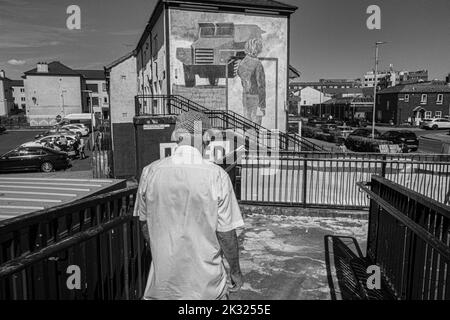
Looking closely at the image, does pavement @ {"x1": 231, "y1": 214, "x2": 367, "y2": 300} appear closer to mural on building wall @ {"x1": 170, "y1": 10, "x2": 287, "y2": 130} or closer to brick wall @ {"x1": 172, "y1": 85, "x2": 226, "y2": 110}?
brick wall @ {"x1": 172, "y1": 85, "x2": 226, "y2": 110}

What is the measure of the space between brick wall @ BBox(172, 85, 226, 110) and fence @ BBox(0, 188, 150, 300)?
63.3 ft

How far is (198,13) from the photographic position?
73.4 ft

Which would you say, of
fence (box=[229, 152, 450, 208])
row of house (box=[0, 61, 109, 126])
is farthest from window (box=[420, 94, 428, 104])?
row of house (box=[0, 61, 109, 126])

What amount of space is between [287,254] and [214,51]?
1862 centimetres

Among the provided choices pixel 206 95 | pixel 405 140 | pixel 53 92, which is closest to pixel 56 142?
pixel 206 95

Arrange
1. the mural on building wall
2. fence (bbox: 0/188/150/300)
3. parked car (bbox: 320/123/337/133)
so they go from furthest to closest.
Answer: parked car (bbox: 320/123/337/133) < the mural on building wall < fence (bbox: 0/188/150/300)

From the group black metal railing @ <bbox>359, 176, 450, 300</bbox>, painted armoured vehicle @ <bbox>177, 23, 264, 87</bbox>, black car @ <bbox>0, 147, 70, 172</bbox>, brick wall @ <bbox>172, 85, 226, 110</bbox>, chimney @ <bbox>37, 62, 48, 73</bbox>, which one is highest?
chimney @ <bbox>37, 62, 48, 73</bbox>

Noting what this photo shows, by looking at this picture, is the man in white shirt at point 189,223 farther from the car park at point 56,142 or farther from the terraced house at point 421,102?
the terraced house at point 421,102

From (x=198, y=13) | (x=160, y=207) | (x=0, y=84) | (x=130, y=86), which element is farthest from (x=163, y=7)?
(x=0, y=84)

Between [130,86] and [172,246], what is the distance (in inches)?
1426

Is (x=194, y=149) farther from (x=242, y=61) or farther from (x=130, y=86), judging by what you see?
(x=130, y=86)

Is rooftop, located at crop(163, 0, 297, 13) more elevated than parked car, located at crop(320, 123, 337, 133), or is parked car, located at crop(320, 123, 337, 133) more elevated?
rooftop, located at crop(163, 0, 297, 13)

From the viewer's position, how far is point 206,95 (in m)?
22.8

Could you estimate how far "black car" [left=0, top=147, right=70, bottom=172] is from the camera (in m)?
22.2
